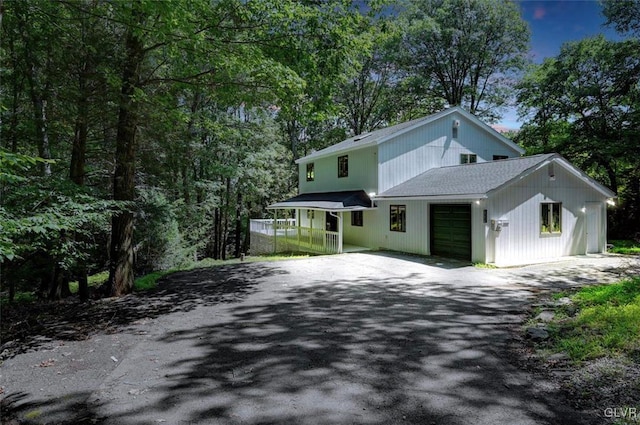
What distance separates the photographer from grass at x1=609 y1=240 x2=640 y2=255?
14.9 m

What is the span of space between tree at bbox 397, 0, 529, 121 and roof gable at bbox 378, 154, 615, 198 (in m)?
14.1

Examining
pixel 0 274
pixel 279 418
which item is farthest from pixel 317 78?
pixel 0 274

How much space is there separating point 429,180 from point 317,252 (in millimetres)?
6221

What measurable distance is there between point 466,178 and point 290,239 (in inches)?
391

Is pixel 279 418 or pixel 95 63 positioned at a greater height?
pixel 95 63

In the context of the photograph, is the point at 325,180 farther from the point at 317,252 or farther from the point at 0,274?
the point at 0,274

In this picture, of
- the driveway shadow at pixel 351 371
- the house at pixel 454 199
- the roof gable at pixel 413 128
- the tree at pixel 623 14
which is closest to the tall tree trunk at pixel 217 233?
the house at pixel 454 199

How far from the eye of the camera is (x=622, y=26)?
61.6 feet

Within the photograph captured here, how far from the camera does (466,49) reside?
86.9ft

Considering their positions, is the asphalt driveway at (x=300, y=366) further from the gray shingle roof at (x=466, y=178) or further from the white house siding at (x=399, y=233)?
the white house siding at (x=399, y=233)

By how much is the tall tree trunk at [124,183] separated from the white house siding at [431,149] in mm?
11086

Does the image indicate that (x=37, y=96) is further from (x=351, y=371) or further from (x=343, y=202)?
(x=343, y=202)

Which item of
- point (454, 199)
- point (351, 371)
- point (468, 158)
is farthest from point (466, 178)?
point (351, 371)

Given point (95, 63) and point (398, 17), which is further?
point (398, 17)
